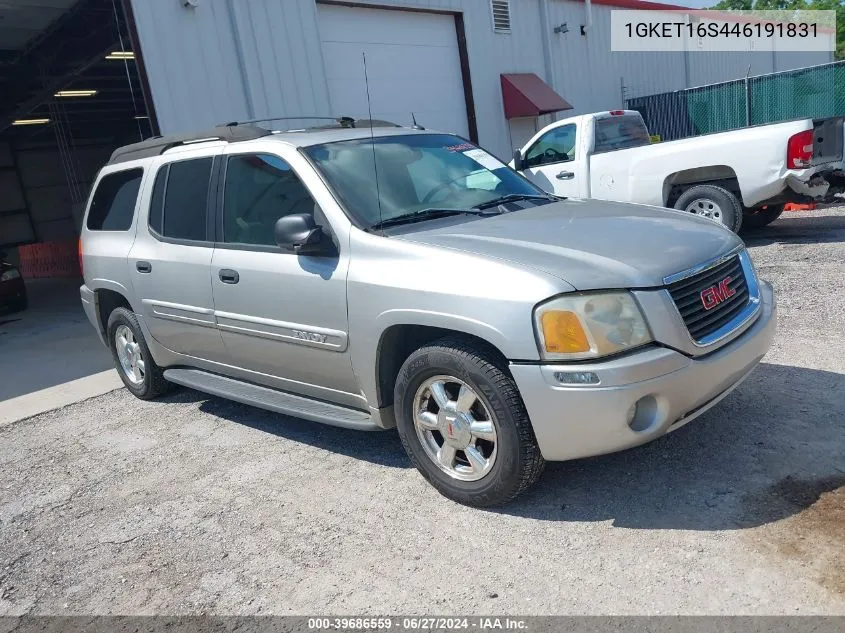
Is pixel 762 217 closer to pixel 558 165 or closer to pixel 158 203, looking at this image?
pixel 558 165

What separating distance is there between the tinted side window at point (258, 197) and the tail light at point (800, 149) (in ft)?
20.6

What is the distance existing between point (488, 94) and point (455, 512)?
1262 centimetres

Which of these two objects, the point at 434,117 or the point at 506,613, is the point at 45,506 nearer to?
the point at 506,613

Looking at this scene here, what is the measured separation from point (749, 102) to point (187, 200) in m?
16.6

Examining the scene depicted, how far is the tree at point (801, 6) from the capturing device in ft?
159

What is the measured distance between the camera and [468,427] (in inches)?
134

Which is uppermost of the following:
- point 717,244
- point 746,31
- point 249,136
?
point 746,31

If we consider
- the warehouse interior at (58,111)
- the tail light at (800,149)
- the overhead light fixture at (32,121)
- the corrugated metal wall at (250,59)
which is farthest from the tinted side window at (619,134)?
the overhead light fixture at (32,121)

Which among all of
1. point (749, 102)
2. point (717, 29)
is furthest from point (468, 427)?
point (717, 29)

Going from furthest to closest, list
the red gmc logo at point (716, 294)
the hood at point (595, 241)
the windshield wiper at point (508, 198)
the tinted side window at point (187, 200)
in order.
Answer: the tinted side window at point (187, 200)
the windshield wiper at point (508, 198)
the red gmc logo at point (716, 294)
the hood at point (595, 241)

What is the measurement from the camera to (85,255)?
6.00m

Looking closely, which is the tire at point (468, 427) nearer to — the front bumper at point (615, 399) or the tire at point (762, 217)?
the front bumper at point (615, 399)

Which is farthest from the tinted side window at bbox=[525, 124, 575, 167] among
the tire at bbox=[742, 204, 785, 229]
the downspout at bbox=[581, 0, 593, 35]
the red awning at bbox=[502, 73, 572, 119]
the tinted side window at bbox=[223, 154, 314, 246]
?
the downspout at bbox=[581, 0, 593, 35]

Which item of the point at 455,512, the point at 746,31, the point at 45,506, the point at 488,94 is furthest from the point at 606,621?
the point at 746,31
